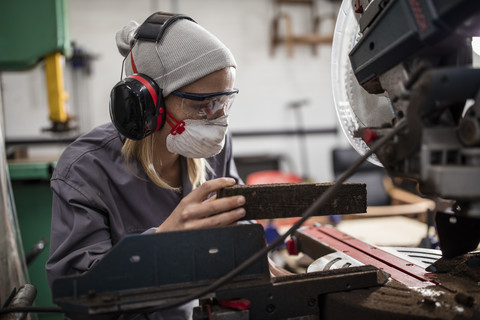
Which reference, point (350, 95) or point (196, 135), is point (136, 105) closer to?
point (196, 135)

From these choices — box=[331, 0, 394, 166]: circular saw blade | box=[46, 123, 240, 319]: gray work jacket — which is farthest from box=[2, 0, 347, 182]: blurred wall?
box=[331, 0, 394, 166]: circular saw blade

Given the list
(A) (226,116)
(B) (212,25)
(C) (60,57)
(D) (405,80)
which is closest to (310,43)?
(B) (212,25)

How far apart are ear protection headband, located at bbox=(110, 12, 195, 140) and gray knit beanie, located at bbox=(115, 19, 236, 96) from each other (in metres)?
0.02

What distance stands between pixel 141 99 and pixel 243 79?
3508 mm

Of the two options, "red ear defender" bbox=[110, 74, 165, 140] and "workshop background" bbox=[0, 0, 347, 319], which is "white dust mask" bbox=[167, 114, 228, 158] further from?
"workshop background" bbox=[0, 0, 347, 319]

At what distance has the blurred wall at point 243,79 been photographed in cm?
371

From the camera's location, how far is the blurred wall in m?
3.71

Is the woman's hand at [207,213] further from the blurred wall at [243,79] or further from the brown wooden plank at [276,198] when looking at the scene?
the blurred wall at [243,79]

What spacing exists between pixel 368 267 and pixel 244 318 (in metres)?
0.30

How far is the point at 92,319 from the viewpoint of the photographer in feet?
2.45

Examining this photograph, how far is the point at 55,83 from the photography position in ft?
5.17

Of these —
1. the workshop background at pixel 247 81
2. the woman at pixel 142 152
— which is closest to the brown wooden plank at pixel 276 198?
the woman at pixel 142 152

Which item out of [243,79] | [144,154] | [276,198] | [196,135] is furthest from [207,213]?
[243,79]

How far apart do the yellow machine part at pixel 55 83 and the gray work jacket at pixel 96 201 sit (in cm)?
58
